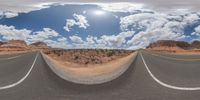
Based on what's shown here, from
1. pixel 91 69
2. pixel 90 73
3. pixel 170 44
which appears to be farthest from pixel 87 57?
pixel 170 44

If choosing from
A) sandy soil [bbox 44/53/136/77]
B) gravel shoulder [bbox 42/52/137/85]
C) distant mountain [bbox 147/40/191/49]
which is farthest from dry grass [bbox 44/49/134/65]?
distant mountain [bbox 147/40/191/49]

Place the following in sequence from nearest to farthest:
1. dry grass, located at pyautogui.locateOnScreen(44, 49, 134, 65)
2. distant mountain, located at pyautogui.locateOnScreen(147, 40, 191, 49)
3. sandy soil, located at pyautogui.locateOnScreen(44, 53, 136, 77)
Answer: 1. sandy soil, located at pyautogui.locateOnScreen(44, 53, 136, 77)
2. dry grass, located at pyautogui.locateOnScreen(44, 49, 134, 65)
3. distant mountain, located at pyautogui.locateOnScreen(147, 40, 191, 49)

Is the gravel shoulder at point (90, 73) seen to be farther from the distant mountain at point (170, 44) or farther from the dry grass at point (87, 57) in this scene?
the distant mountain at point (170, 44)

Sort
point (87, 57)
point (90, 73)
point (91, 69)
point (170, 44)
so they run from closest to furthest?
point (90, 73), point (91, 69), point (87, 57), point (170, 44)

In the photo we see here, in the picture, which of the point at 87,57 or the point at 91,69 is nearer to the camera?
the point at 91,69

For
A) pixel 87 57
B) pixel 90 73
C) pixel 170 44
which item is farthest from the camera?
pixel 170 44

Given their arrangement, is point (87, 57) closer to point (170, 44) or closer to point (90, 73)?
point (90, 73)

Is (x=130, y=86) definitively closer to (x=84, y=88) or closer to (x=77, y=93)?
(x=84, y=88)

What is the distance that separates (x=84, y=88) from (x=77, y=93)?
134cm

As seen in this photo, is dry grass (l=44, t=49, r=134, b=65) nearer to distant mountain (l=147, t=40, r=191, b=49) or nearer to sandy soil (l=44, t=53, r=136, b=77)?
sandy soil (l=44, t=53, r=136, b=77)

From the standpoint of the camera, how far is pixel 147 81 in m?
16.5

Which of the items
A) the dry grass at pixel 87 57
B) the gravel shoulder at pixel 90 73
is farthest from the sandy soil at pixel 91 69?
the dry grass at pixel 87 57

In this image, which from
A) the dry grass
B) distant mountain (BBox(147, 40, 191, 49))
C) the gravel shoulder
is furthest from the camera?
distant mountain (BBox(147, 40, 191, 49))

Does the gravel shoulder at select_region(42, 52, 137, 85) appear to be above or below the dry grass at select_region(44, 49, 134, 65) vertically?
above
